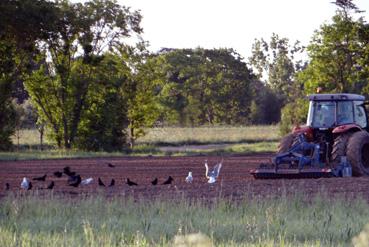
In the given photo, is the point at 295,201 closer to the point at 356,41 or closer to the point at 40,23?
the point at 40,23

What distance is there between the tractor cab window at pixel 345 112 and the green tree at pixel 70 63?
62.3ft

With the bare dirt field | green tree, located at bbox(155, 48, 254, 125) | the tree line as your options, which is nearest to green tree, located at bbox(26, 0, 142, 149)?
the tree line

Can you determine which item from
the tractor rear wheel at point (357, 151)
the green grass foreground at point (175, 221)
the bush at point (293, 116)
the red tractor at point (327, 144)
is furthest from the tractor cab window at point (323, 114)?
the bush at point (293, 116)

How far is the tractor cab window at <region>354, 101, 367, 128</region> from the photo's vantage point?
2155 centimetres

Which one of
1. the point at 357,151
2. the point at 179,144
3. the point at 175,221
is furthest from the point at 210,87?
the point at 175,221

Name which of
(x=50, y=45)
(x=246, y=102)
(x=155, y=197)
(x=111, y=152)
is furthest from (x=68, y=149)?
(x=246, y=102)

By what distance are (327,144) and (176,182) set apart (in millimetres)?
3863

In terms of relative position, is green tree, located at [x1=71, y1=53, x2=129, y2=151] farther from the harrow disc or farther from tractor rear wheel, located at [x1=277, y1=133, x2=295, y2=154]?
the harrow disc

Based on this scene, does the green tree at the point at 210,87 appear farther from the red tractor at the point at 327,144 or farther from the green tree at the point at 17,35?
the red tractor at the point at 327,144

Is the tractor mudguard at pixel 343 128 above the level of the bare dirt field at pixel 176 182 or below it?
above

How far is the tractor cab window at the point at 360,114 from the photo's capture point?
2155cm

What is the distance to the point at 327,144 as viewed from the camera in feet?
67.2

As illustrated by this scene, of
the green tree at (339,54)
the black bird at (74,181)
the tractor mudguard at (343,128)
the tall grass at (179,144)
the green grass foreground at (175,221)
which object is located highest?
the green tree at (339,54)

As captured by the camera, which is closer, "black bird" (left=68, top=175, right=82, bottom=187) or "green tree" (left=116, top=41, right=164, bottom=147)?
"black bird" (left=68, top=175, right=82, bottom=187)
